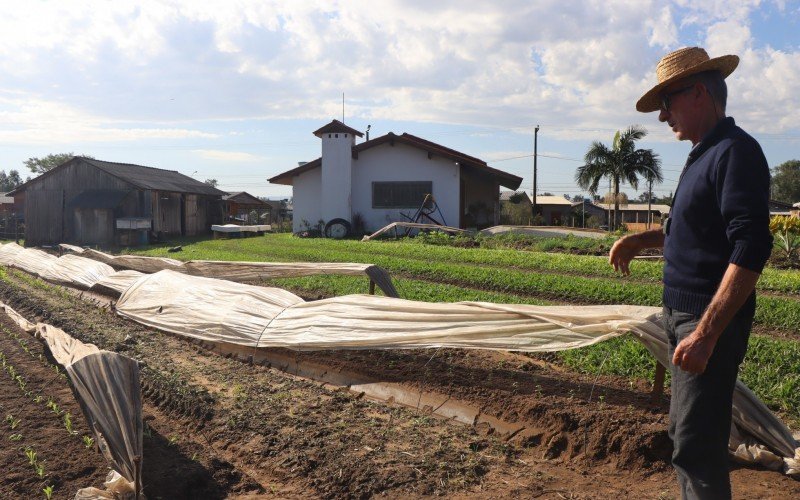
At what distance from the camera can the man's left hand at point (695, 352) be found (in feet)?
7.75

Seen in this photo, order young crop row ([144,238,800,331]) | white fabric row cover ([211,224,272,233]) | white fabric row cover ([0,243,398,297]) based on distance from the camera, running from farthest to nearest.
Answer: white fabric row cover ([211,224,272,233]), white fabric row cover ([0,243,398,297]), young crop row ([144,238,800,331])

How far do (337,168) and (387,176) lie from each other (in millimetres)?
1970

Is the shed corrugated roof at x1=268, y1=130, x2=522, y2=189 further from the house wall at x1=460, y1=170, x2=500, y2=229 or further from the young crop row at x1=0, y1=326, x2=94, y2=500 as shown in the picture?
the young crop row at x1=0, y1=326, x2=94, y2=500

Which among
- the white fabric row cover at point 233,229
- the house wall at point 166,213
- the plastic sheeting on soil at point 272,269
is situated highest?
the house wall at point 166,213

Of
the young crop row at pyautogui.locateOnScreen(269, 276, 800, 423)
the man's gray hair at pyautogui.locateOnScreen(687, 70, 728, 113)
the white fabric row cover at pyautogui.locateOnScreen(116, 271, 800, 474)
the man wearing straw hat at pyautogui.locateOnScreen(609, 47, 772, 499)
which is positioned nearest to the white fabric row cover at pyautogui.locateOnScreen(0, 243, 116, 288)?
the white fabric row cover at pyautogui.locateOnScreen(116, 271, 800, 474)

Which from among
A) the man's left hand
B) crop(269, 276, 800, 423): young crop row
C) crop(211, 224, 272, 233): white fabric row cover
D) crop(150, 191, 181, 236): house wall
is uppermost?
crop(150, 191, 181, 236): house wall

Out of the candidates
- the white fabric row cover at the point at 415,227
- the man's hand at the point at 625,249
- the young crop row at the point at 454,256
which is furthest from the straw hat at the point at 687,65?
the white fabric row cover at the point at 415,227

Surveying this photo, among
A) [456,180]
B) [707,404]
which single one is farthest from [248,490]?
[456,180]

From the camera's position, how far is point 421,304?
5.68m

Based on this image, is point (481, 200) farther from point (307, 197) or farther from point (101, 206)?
point (101, 206)

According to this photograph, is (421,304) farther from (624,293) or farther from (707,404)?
(624,293)

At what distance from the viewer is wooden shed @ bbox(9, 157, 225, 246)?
2608 cm

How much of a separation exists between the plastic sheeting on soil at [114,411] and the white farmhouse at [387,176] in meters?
20.8

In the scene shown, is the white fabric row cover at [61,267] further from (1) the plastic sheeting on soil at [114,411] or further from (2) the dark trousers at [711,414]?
(2) the dark trousers at [711,414]
